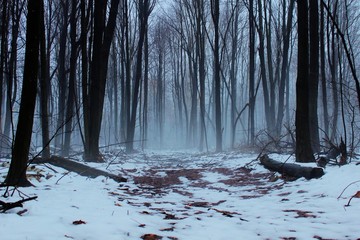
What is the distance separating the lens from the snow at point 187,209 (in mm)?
3219

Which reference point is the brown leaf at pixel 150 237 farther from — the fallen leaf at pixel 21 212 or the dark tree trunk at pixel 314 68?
the dark tree trunk at pixel 314 68

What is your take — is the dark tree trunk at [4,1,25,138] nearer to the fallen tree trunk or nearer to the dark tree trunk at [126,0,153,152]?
the fallen tree trunk

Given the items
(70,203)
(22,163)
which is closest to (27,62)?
(22,163)

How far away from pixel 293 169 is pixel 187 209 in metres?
3.40

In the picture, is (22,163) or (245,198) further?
(245,198)

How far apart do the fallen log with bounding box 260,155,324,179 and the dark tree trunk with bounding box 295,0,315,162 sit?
46 cm

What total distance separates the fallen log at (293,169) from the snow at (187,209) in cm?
15

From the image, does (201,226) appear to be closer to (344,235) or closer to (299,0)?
(344,235)

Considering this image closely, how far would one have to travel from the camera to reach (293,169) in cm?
729

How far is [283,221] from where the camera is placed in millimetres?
3863

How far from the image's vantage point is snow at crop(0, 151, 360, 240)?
3.22 m

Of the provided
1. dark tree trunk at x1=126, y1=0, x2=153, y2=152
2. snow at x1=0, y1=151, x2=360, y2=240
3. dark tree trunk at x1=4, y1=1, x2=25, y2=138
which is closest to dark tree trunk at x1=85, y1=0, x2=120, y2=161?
dark tree trunk at x1=4, y1=1, x2=25, y2=138

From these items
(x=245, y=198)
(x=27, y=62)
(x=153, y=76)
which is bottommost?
(x=245, y=198)

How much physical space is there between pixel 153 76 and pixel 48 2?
898 inches
